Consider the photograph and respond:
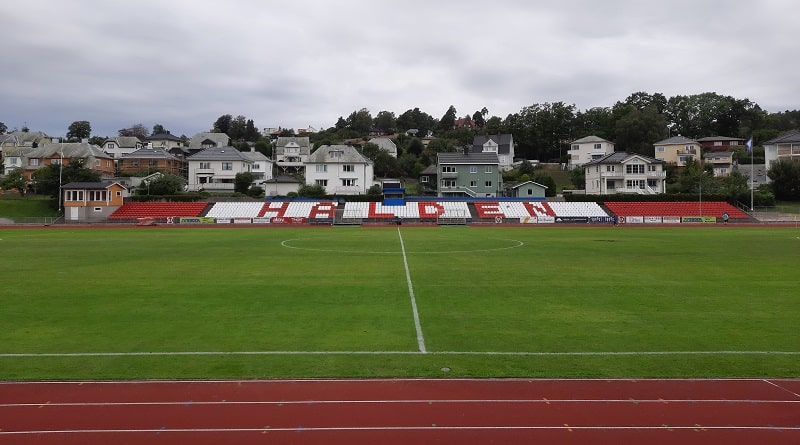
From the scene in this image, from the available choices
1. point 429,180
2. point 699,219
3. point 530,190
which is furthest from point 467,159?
point 699,219

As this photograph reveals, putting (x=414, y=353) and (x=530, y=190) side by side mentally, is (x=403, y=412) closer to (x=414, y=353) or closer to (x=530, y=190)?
(x=414, y=353)

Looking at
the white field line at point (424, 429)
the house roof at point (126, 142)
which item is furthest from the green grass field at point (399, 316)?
the house roof at point (126, 142)

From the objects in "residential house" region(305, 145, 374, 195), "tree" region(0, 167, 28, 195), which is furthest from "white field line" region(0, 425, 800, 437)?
"tree" region(0, 167, 28, 195)

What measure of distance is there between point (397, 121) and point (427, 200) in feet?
385

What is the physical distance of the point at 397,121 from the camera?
193625 mm

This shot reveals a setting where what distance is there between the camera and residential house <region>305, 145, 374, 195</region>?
9344 centimetres

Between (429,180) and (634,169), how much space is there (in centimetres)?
3466

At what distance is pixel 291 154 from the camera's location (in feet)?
416

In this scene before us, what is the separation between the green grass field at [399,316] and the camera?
37.2ft

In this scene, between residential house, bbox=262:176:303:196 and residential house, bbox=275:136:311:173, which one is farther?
residential house, bbox=275:136:311:173

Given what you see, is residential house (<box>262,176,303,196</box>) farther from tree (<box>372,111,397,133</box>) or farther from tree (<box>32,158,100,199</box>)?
tree (<box>372,111,397,133</box>)

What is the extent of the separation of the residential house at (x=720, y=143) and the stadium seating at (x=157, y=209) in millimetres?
A: 102545

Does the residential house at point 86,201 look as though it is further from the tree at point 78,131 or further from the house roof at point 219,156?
the tree at point 78,131

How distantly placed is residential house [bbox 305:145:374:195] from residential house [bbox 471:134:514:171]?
3389cm
